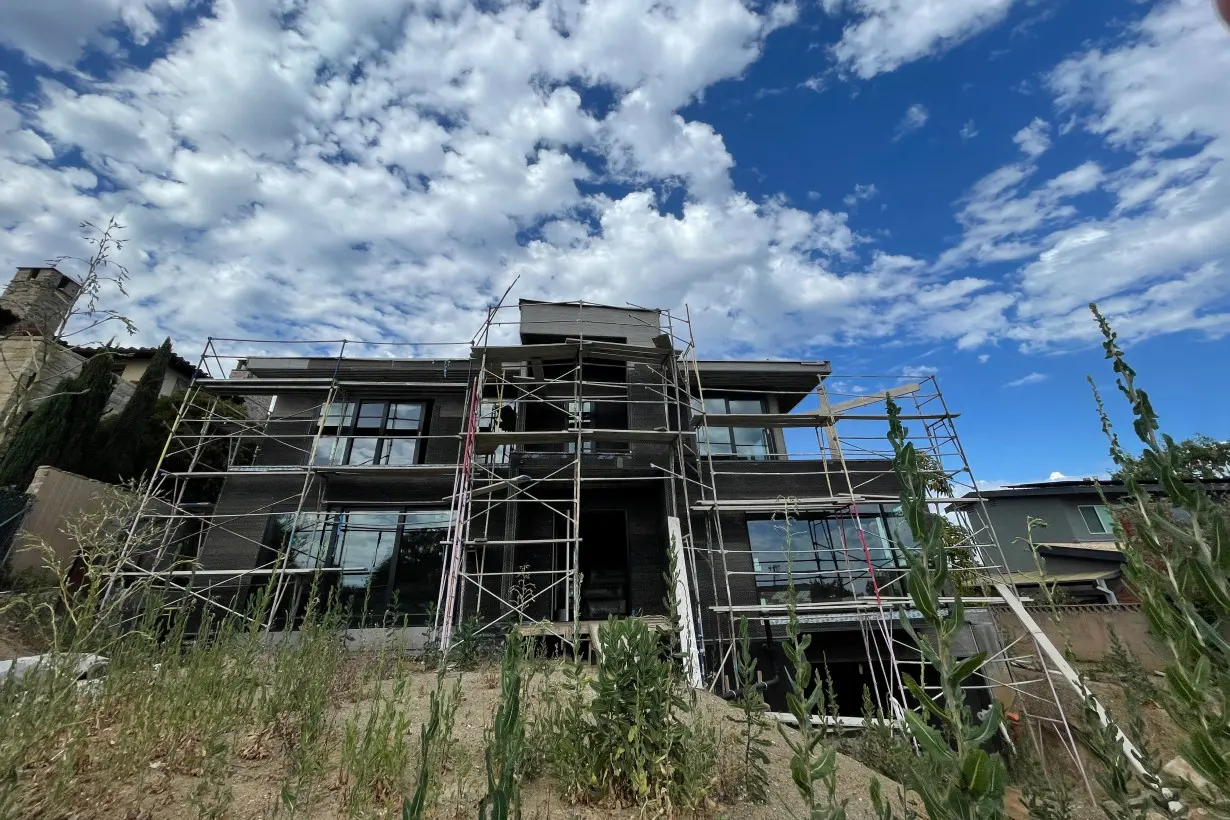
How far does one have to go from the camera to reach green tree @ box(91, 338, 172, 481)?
36.5ft

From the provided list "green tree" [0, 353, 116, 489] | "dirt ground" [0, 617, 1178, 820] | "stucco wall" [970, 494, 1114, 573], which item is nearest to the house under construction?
"green tree" [0, 353, 116, 489]

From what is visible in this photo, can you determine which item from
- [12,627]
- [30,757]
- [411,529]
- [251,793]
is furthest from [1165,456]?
[12,627]

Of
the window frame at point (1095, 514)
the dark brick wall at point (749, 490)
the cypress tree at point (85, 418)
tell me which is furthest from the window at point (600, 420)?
the window frame at point (1095, 514)

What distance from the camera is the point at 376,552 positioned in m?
9.34

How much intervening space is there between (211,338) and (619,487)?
8.71m

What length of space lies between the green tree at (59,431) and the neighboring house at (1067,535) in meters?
22.3

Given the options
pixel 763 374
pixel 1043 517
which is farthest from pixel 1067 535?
pixel 763 374

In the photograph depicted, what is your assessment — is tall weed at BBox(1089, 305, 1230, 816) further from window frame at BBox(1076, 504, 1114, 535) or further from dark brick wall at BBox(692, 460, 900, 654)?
window frame at BBox(1076, 504, 1114, 535)

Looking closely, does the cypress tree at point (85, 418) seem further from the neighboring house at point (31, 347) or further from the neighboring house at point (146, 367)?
the neighboring house at point (146, 367)

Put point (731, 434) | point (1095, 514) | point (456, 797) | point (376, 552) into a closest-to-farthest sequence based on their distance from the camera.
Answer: point (456, 797) < point (376, 552) < point (731, 434) < point (1095, 514)

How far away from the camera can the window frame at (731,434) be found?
1031 centimetres

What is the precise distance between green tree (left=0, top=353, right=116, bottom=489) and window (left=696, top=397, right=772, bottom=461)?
442 inches

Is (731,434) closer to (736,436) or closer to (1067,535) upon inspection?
(736,436)

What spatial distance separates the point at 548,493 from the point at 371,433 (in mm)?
4021
